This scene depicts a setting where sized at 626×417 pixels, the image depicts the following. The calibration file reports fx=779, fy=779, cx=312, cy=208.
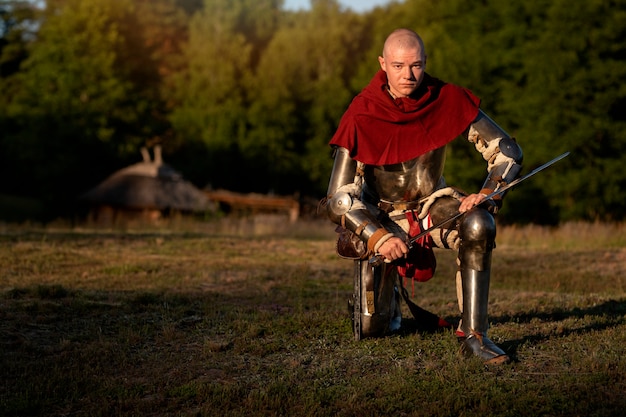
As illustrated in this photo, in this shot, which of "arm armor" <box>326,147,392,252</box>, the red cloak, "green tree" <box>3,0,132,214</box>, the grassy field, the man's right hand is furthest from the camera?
"green tree" <box>3,0,132,214</box>

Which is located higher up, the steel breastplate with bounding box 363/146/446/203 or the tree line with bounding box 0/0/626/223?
the tree line with bounding box 0/0/626/223

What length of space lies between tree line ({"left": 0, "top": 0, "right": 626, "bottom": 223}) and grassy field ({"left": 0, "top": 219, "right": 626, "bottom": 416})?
1812 cm

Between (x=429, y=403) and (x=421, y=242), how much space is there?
169 centimetres

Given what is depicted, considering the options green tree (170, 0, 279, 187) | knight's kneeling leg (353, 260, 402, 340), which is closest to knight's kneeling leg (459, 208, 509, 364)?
knight's kneeling leg (353, 260, 402, 340)

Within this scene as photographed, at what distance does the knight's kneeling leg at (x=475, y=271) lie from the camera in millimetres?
5059

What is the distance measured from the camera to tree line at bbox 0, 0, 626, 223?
26.9 m

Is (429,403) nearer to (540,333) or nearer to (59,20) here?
(540,333)

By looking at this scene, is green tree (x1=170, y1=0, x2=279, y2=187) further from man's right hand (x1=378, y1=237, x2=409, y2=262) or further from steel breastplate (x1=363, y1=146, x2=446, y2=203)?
man's right hand (x1=378, y1=237, x2=409, y2=262)

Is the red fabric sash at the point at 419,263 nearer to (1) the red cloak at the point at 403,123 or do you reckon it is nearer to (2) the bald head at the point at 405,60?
(1) the red cloak at the point at 403,123

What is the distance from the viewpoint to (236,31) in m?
47.5

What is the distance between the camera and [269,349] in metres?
5.36

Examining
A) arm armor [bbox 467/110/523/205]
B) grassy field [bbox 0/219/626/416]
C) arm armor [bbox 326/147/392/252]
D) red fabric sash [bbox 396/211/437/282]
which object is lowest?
grassy field [bbox 0/219/626/416]

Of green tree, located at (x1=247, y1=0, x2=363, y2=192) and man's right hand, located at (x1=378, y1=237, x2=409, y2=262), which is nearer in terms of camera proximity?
man's right hand, located at (x1=378, y1=237, x2=409, y2=262)

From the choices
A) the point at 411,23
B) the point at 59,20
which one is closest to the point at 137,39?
the point at 59,20
